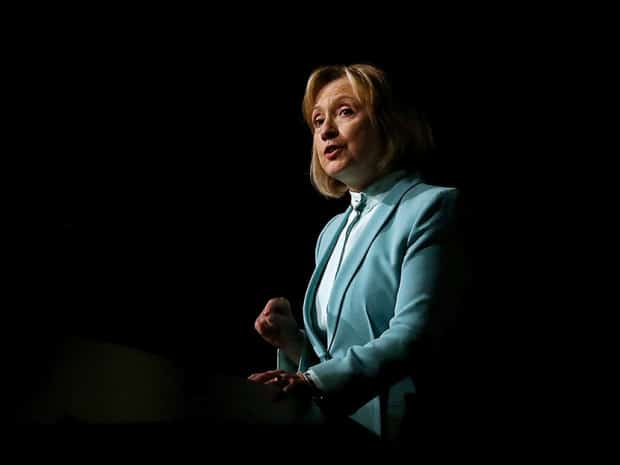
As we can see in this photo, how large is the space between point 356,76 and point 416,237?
0.44 metres

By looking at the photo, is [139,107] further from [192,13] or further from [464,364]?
[464,364]

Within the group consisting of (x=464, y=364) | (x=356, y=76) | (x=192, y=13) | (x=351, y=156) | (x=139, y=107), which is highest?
(x=192, y=13)

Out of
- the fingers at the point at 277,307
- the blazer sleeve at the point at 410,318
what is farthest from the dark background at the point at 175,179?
the blazer sleeve at the point at 410,318

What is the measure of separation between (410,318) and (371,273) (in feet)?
0.50

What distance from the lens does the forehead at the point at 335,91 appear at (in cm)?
124

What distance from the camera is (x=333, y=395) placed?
2.56ft

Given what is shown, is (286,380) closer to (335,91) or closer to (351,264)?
A: (351,264)

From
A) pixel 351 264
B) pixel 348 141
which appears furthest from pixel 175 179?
pixel 351 264

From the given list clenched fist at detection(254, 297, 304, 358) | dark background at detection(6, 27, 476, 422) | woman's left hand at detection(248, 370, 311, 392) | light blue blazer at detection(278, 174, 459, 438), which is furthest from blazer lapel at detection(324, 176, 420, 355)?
dark background at detection(6, 27, 476, 422)

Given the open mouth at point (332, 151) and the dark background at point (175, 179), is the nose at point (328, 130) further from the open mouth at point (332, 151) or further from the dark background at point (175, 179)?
the dark background at point (175, 179)

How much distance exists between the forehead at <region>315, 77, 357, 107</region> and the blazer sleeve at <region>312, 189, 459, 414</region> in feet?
1.10

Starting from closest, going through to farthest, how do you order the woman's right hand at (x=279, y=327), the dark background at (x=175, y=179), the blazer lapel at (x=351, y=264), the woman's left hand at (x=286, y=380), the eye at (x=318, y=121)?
the woman's left hand at (x=286, y=380) → the blazer lapel at (x=351, y=264) → the woman's right hand at (x=279, y=327) → the eye at (x=318, y=121) → the dark background at (x=175, y=179)

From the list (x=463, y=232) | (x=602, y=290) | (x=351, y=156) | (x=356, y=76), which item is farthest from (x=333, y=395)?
(x=602, y=290)

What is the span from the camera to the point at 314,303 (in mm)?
1158
